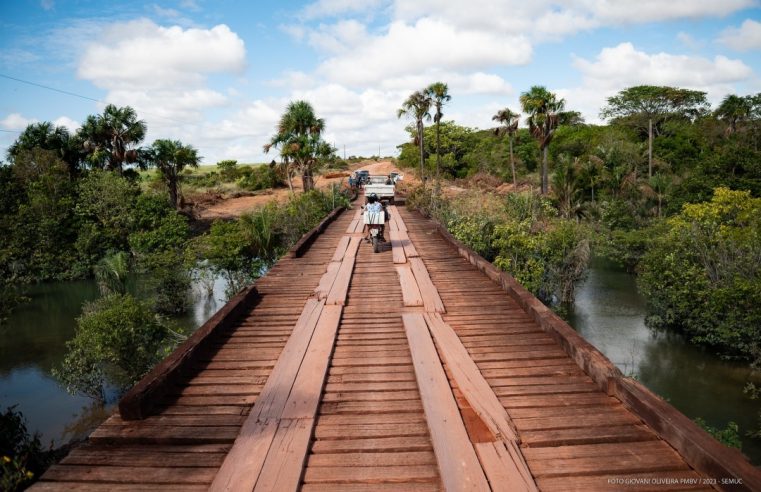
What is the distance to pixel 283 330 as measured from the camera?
5.90 meters

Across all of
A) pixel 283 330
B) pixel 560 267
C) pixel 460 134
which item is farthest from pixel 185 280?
pixel 460 134

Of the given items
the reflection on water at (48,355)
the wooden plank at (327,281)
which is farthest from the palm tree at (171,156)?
the wooden plank at (327,281)

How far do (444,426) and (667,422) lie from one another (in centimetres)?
158

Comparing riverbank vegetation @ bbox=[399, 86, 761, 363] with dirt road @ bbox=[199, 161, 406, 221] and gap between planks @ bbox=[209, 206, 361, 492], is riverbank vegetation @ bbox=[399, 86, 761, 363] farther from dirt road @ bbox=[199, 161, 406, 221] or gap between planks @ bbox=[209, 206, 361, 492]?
dirt road @ bbox=[199, 161, 406, 221]

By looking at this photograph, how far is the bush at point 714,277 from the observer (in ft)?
44.7

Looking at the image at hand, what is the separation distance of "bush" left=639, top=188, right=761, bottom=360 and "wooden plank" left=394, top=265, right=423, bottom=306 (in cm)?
1073

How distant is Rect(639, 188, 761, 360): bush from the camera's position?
13.6 metres

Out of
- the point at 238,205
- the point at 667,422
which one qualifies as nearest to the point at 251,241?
the point at 667,422

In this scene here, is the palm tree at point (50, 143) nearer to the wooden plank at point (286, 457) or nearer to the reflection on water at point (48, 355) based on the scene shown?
the reflection on water at point (48, 355)

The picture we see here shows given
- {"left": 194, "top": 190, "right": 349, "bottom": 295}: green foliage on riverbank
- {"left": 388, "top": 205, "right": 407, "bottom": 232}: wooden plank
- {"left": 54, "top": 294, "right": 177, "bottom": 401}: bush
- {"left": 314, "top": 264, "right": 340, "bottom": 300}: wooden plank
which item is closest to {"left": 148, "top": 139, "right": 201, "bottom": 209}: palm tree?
{"left": 194, "top": 190, "right": 349, "bottom": 295}: green foliage on riverbank

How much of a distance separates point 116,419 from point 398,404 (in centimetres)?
231

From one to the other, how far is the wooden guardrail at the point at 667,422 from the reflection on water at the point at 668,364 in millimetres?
8132

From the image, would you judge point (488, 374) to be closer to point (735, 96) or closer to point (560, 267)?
point (560, 267)

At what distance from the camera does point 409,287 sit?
25.0 ft
